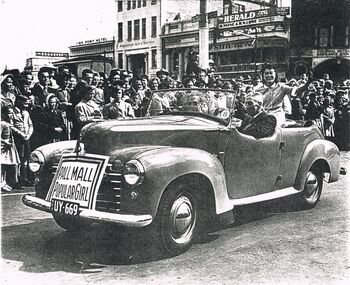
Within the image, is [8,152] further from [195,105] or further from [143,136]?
[143,136]

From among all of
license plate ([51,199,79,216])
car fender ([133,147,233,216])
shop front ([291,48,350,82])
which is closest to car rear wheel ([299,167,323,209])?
car fender ([133,147,233,216])

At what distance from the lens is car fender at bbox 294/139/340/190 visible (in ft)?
20.3

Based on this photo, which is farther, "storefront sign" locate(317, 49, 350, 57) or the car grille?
"storefront sign" locate(317, 49, 350, 57)

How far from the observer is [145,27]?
45.8m

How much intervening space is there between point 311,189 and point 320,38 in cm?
2820

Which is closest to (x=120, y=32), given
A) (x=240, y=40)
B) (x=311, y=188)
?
(x=240, y=40)

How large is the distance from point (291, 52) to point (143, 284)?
31.5 metres

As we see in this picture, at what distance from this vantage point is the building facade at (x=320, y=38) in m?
31.4

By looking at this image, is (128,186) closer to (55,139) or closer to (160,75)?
(55,139)

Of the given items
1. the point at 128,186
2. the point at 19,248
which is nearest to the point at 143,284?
the point at 128,186

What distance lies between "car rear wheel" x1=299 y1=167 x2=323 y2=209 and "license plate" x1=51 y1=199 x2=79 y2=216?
3296mm

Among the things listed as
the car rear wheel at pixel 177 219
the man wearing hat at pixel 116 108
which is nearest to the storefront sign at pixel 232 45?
the man wearing hat at pixel 116 108

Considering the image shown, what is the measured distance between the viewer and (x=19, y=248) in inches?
184

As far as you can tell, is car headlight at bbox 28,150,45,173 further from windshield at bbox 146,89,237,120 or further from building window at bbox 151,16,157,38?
building window at bbox 151,16,157,38
